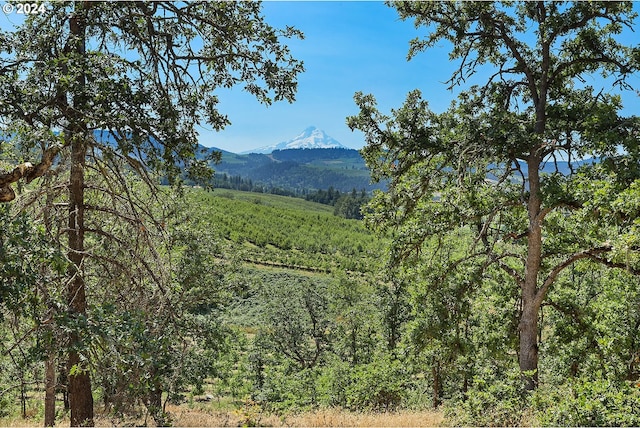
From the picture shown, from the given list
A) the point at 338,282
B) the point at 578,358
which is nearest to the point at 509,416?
the point at 578,358

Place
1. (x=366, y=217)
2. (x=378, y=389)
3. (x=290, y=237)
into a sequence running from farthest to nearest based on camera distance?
(x=290, y=237) < (x=378, y=389) < (x=366, y=217)

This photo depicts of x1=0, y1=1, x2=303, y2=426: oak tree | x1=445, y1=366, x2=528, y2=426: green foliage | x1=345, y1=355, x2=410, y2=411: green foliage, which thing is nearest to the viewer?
x1=0, y1=1, x2=303, y2=426: oak tree

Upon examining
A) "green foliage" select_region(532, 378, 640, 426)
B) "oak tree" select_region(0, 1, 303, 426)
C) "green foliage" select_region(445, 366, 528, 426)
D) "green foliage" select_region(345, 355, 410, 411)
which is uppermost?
"oak tree" select_region(0, 1, 303, 426)

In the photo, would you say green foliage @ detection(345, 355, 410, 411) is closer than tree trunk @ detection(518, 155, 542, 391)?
No

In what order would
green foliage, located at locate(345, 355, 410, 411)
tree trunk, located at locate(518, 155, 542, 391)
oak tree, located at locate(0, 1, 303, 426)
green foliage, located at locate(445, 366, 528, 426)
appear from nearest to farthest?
oak tree, located at locate(0, 1, 303, 426) → green foliage, located at locate(445, 366, 528, 426) → tree trunk, located at locate(518, 155, 542, 391) → green foliage, located at locate(345, 355, 410, 411)

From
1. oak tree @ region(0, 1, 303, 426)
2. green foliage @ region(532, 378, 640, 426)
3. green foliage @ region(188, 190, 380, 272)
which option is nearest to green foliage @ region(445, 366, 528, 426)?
green foliage @ region(532, 378, 640, 426)

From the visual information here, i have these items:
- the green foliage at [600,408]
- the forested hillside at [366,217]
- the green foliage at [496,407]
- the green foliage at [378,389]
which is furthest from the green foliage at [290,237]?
the green foliage at [600,408]

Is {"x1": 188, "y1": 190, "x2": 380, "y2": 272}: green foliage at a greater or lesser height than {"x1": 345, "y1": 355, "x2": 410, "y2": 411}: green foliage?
greater

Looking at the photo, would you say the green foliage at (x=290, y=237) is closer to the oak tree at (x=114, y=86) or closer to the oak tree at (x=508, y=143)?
the oak tree at (x=508, y=143)

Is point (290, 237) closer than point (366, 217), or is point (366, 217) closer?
point (366, 217)

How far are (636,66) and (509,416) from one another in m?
7.37

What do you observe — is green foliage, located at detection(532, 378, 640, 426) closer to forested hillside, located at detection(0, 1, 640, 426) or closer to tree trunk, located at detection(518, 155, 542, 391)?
forested hillside, located at detection(0, 1, 640, 426)

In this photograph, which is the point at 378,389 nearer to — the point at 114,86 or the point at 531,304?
the point at 531,304

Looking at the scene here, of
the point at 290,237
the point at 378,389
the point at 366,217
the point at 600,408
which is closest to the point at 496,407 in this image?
the point at 600,408
